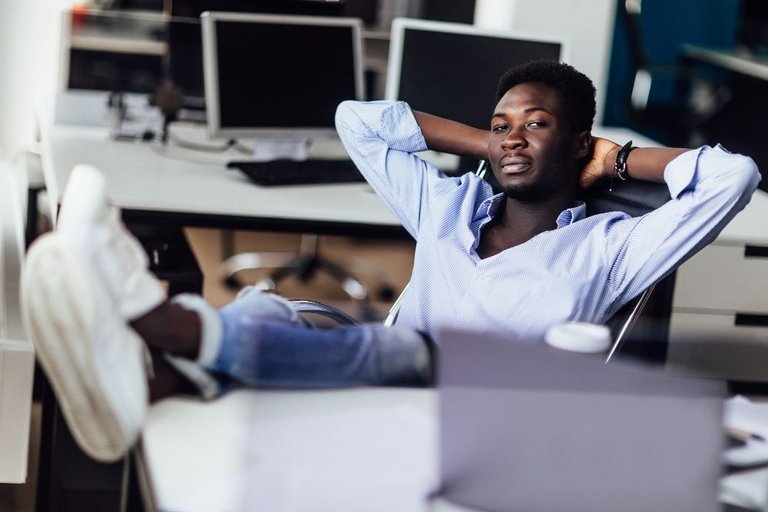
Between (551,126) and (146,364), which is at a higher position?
(551,126)

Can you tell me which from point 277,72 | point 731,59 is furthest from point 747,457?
point 731,59

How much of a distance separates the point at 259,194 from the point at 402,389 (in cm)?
143

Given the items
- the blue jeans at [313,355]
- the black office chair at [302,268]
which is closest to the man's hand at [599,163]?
the blue jeans at [313,355]

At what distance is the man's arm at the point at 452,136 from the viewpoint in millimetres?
2014

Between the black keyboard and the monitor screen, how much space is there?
0.23 m

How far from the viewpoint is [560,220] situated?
1.81 meters

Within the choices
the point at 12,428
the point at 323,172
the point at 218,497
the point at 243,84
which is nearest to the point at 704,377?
the point at 218,497

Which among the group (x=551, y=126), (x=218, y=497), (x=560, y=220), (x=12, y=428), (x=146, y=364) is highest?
(x=551, y=126)

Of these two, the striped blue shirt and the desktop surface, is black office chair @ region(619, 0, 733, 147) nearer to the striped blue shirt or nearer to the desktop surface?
the desktop surface

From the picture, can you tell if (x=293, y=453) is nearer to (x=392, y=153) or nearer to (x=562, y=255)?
(x=562, y=255)

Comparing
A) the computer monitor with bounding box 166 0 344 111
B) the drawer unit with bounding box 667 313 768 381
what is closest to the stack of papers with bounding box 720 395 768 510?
the drawer unit with bounding box 667 313 768 381

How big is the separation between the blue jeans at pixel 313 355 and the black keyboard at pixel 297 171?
4.76 ft

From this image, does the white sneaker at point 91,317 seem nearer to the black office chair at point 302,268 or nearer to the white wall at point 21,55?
the black office chair at point 302,268

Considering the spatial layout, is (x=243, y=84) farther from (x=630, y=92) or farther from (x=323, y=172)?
(x=630, y=92)
